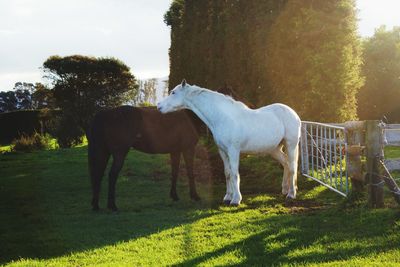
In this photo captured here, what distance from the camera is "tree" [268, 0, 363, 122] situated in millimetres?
12078

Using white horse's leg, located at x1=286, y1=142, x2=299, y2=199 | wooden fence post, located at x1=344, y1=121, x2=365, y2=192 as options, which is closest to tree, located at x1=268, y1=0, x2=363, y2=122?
white horse's leg, located at x1=286, y1=142, x2=299, y2=199

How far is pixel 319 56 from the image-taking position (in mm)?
12008

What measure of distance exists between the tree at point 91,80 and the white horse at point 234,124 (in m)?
22.5

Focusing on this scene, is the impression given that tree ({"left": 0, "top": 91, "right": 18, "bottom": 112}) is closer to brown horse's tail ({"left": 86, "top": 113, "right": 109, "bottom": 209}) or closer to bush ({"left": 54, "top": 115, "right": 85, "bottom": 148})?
bush ({"left": 54, "top": 115, "right": 85, "bottom": 148})

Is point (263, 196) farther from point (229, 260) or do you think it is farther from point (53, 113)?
point (53, 113)

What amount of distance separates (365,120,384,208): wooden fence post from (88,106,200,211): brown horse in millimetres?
3530

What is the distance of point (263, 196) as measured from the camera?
357 inches

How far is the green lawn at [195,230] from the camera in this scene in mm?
4992

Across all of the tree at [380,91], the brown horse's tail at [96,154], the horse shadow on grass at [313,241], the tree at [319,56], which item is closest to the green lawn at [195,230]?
the horse shadow on grass at [313,241]

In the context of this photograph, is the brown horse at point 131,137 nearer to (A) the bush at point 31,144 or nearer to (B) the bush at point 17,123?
(A) the bush at point 31,144

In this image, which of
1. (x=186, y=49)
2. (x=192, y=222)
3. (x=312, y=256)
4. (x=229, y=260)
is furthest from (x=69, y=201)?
(x=186, y=49)

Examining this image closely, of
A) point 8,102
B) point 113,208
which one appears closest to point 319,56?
point 113,208

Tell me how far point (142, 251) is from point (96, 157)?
3.09m

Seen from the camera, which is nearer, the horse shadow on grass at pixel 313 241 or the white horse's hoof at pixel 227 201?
the horse shadow on grass at pixel 313 241
